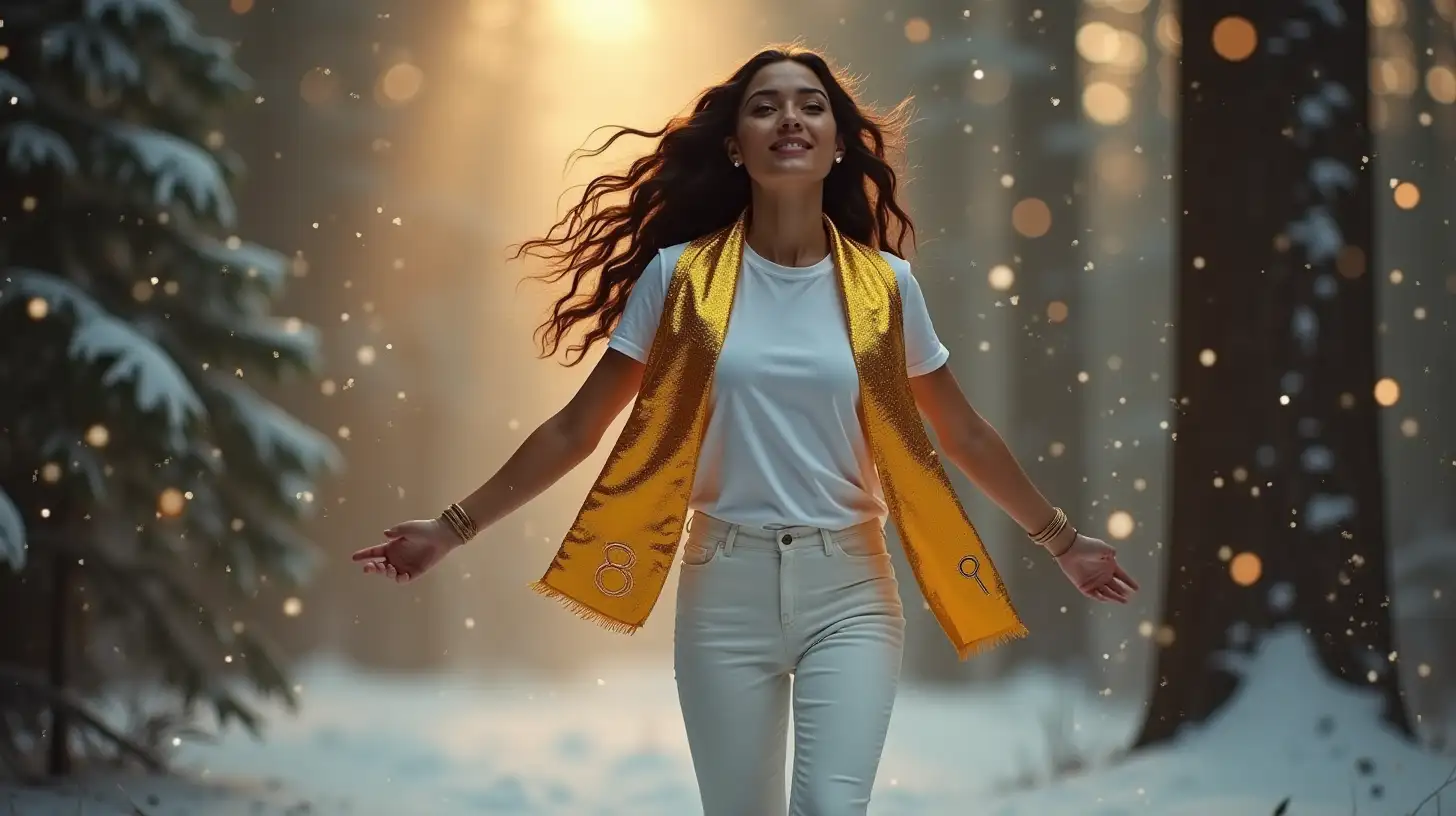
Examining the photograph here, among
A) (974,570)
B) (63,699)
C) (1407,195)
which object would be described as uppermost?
(1407,195)

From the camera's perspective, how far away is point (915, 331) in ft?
7.79

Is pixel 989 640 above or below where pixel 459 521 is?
below

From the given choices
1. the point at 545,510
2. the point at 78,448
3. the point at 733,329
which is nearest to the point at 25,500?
the point at 78,448

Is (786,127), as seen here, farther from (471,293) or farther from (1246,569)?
(471,293)

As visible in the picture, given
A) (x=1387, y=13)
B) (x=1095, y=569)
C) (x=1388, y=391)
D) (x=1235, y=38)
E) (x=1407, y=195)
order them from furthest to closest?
(x=1387, y=13), (x=1407, y=195), (x=1388, y=391), (x=1235, y=38), (x=1095, y=569)

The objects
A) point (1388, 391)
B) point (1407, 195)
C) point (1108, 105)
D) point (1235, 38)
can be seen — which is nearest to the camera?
point (1235, 38)

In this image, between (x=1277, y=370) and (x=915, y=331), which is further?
(x=1277, y=370)

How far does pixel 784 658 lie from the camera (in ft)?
7.13

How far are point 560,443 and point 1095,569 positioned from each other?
86 centimetres

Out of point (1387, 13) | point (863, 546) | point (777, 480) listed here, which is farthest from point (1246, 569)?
point (777, 480)

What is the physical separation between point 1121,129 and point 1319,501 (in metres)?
1.95

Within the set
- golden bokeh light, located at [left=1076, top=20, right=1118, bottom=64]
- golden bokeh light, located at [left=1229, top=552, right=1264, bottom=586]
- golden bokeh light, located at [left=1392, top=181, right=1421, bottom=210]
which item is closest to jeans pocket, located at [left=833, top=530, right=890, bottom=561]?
golden bokeh light, located at [left=1229, top=552, right=1264, bottom=586]

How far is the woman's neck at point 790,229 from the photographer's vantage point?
2.35 metres

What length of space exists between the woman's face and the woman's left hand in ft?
2.35
